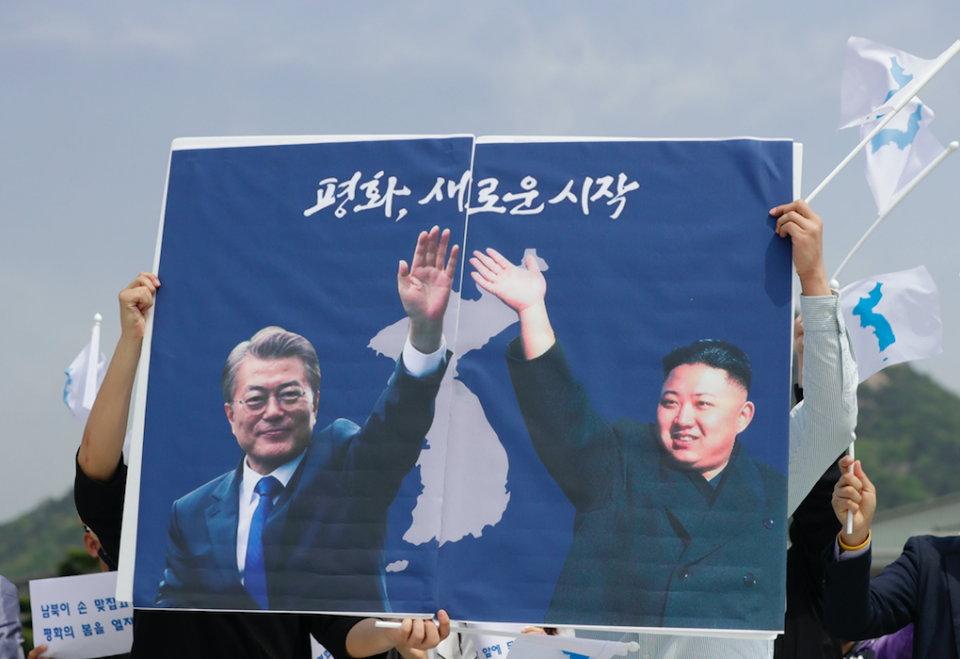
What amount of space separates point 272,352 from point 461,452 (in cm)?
67

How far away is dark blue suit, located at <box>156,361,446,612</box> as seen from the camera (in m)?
2.93

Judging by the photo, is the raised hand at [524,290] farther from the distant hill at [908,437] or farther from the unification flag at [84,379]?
the distant hill at [908,437]

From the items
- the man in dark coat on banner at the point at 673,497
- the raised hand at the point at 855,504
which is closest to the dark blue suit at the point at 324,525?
the man in dark coat on banner at the point at 673,497

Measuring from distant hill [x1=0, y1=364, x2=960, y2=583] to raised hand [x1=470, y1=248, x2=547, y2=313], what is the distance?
50.7 m

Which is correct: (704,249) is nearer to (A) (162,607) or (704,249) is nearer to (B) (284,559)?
(B) (284,559)

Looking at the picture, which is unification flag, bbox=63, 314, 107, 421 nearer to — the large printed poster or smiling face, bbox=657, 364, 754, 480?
the large printed poster

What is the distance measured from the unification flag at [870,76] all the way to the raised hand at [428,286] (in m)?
1.58

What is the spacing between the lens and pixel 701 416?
283cm

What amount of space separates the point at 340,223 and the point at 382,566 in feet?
3.45

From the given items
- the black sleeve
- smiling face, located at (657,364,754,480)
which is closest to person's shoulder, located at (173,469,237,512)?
the black sleeve

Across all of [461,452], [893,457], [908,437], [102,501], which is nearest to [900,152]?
[461,452]

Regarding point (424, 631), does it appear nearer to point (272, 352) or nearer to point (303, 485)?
point (303, 485)

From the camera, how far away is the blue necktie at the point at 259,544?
9.73 feet

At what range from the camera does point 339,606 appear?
114 inches
